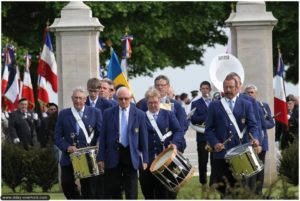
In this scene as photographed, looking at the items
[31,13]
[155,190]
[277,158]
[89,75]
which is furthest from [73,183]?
[31,13]

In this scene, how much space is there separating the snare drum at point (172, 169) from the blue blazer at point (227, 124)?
55cm

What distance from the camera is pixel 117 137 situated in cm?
1742

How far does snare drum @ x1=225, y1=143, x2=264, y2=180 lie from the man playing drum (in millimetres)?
282

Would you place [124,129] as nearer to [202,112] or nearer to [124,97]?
[124,97]

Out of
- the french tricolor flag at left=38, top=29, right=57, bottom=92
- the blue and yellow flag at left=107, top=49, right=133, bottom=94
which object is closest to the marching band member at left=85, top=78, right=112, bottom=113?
the blue and yellow flag at left=107, top=49, right=133, bottom=94

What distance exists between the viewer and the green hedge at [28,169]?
22.8m

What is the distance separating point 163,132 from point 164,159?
33.5 inches

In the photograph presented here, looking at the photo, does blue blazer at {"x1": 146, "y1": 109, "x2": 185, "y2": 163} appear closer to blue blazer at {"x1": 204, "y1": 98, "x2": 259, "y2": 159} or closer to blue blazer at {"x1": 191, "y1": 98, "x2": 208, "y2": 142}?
blue blazer at {"x1": 204, "y1": 98, "x2": 259, "y2": 159}

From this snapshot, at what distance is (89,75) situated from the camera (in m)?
23.5

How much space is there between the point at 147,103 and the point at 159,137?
501mm

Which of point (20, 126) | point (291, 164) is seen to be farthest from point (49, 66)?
point (291, 164)

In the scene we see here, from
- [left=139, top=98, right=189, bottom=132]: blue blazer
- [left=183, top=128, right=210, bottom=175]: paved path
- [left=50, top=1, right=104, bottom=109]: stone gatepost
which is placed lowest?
[left=183, top=128, right=210, bottom=175]: paved path

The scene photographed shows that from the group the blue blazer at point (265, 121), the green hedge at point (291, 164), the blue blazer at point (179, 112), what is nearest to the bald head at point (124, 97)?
the blue blazer at point (179, 112)

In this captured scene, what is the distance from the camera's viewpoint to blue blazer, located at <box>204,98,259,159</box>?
1778 cm
